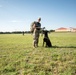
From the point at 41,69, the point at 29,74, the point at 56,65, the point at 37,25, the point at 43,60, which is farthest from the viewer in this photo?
the point at 37,25

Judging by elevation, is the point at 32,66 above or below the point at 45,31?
below

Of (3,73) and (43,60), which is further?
(43,60)

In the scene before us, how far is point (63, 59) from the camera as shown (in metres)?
8.19

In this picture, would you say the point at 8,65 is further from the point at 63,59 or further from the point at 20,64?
the point at 63,59

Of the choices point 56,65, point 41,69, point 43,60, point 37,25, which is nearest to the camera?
point 41,69

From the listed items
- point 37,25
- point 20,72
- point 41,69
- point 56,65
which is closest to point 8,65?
point 20,72

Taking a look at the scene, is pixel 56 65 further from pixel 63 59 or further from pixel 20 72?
pixel 20 72

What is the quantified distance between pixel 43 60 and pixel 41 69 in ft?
4.69

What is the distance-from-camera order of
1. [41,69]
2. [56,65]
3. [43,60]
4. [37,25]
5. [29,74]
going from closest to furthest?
[29,74] < [41,69] < [56,65] < [43,60] < [37,25]

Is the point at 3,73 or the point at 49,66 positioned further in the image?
the point at 49,66

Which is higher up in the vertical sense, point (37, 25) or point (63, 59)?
point (37, 25)

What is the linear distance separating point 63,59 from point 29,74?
8.41 feet

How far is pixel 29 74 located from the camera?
621cm

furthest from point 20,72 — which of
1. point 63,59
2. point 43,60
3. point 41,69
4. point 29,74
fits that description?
point 63,59
